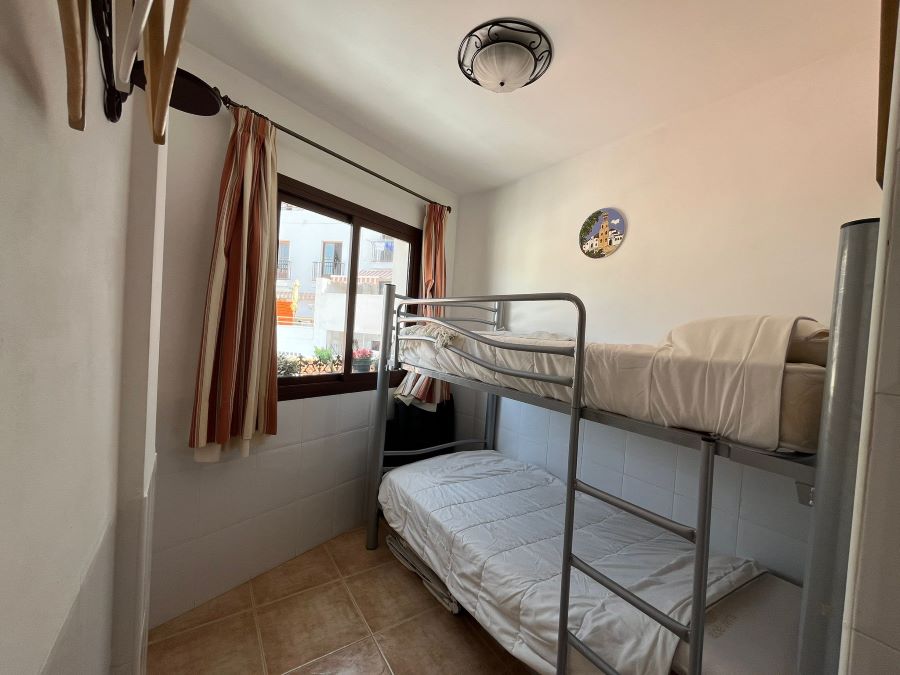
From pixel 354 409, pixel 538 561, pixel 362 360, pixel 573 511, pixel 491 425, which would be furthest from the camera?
pixel 491 425

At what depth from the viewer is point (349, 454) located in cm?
240

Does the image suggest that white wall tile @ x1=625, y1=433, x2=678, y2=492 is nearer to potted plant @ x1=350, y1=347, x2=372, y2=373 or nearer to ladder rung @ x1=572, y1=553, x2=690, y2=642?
ladder rung @ x1=572, y1=553, x2=690, y2=642

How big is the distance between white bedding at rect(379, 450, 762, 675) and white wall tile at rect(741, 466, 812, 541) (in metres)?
0.21

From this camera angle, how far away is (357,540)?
2.32m

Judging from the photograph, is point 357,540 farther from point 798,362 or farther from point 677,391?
point 798,362

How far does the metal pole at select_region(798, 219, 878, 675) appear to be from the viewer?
0.59 meters

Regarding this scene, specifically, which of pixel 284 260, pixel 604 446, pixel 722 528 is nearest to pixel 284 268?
pixel 284 260

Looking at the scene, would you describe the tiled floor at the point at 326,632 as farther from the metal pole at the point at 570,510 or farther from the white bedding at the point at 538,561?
the metal pole at the point at 570,510

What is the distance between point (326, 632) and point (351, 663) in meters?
0.22

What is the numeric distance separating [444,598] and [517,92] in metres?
2.62

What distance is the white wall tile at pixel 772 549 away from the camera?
4.49 feet

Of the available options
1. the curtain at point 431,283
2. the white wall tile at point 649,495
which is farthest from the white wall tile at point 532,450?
the curtain at point 431,283

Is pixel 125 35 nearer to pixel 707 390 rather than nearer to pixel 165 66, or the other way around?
pixel 165 66

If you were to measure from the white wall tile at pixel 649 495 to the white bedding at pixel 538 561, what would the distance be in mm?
138
